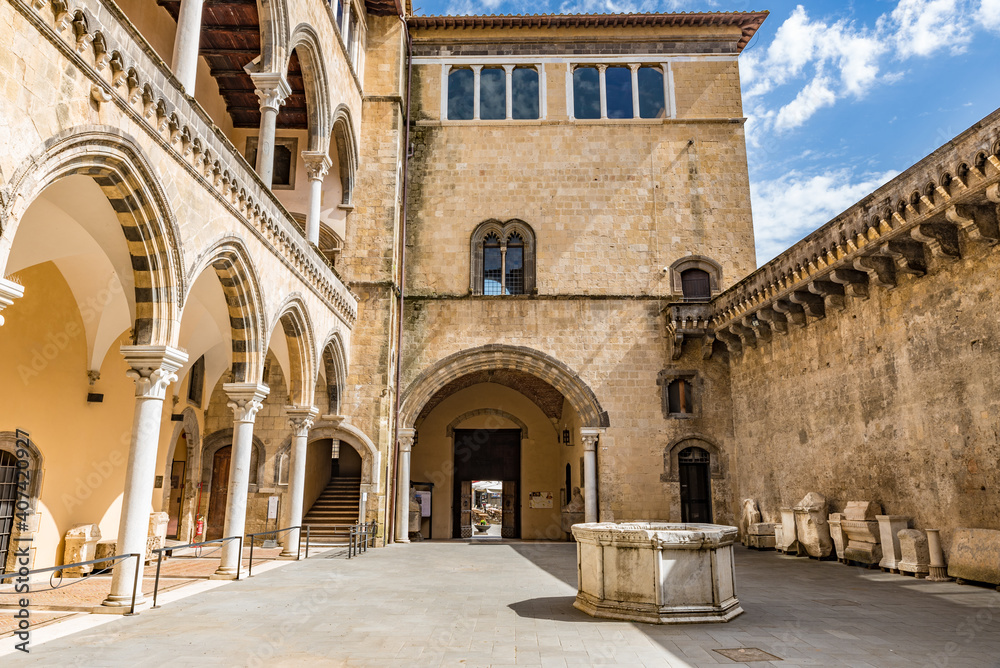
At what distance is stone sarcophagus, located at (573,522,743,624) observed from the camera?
647cm

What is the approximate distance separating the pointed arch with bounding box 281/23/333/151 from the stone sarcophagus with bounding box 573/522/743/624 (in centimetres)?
1014

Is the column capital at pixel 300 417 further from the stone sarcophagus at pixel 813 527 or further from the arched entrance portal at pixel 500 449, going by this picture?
the stone sarcophagus at pixel 813 527

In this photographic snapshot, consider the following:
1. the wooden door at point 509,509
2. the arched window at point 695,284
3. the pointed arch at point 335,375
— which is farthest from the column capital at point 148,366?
the wooden door at point 509,509

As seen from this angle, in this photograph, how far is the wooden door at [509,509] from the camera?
75.5ft

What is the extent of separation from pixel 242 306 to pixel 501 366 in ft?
28.6

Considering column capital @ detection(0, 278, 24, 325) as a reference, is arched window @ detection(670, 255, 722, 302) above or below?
above

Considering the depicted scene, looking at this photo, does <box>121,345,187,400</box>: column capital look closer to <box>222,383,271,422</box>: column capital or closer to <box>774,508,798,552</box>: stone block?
<box>222,383,271,422</box>: column capital

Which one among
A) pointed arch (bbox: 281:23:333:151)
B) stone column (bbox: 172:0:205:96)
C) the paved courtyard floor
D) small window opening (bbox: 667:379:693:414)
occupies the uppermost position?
pointed arch (bbox: 281:23:333:151)

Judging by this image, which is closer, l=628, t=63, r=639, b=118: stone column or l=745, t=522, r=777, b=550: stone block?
l=745, t=522, r=777, b=550: stone block

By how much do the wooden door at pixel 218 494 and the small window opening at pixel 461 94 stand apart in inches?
420

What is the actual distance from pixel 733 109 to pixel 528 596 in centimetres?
1530

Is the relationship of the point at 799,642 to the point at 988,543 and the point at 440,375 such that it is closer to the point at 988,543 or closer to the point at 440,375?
the point at 988,543

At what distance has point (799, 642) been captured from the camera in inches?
226

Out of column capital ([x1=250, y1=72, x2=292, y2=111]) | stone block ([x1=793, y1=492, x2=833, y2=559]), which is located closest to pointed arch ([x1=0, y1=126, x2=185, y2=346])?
column capital ([x1=250, y1=72, x2=292, y2=111])
